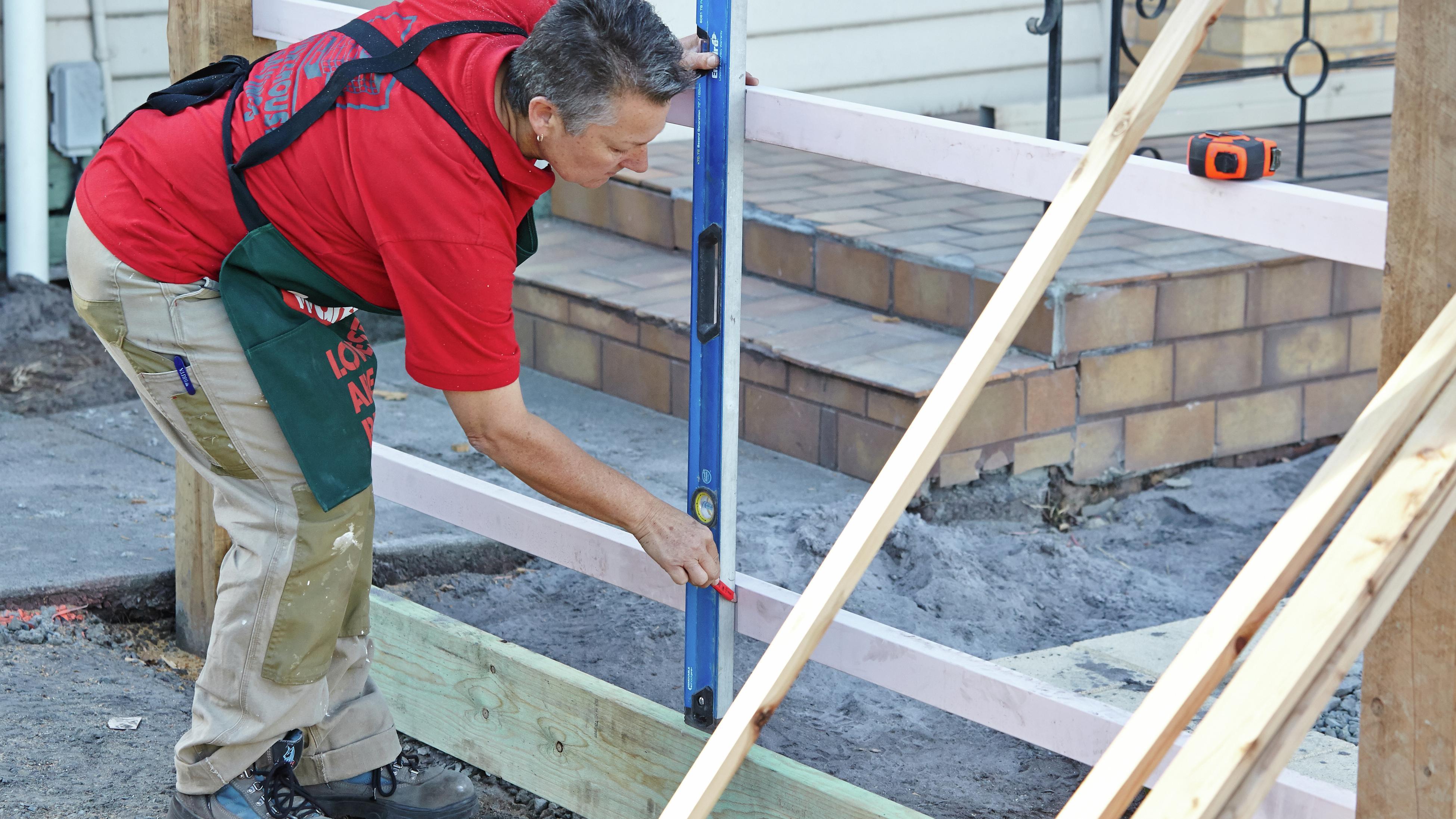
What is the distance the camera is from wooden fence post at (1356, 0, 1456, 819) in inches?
57.5

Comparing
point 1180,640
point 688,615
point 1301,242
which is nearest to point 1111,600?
point 1180,640

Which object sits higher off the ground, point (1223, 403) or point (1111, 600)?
point (1223, 403)

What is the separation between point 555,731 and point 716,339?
0.85 m

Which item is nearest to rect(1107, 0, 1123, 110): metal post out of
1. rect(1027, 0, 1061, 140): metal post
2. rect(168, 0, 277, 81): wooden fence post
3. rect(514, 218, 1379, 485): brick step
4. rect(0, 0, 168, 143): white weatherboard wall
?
rect(1027, 0, 1061, 140): metal post

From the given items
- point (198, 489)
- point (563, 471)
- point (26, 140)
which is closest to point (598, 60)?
point (563, 471)

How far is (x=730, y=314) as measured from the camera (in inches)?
85.4

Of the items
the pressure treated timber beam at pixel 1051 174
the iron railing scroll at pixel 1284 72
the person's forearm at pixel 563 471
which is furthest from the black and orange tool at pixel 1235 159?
the iron railing scroll at pixel 1284 72

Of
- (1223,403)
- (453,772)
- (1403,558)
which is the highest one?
(1403,558)

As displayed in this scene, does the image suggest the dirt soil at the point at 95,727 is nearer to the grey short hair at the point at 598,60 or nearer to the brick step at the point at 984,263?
the grey short hair at the point at 598,60

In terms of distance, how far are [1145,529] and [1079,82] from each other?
2.95 metres

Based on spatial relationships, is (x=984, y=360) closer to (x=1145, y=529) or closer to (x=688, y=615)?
(x=688, y=615)

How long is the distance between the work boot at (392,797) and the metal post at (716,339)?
528 mm

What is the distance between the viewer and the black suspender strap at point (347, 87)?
2020 millimetres

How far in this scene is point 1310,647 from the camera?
1234 mm
